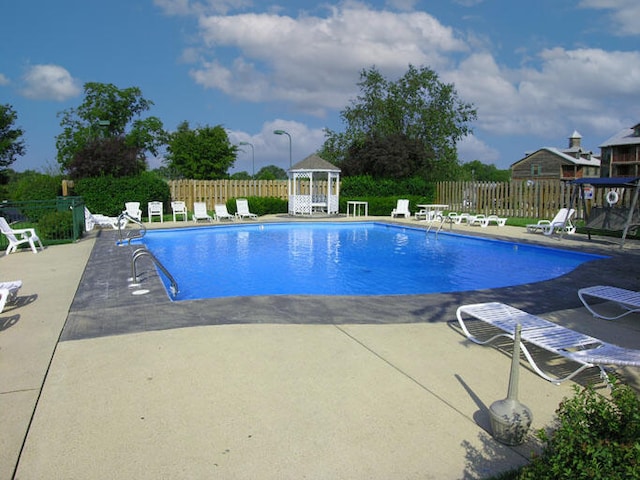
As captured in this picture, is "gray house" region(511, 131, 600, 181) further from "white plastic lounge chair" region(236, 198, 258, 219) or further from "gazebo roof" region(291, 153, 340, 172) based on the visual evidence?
"white plastic lounge chair" region(236, 198, 258, 219)

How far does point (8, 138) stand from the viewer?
29391mm

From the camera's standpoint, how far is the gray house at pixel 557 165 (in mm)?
57594

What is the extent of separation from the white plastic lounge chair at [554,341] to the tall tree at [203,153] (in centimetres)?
2817

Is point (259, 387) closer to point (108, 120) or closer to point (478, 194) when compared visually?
point (478, 194)

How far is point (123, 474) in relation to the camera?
→ 2.35 m

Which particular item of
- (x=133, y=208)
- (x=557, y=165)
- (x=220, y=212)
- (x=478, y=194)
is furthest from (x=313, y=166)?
(x=557, y=165)

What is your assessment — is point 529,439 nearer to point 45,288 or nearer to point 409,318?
point 409,318

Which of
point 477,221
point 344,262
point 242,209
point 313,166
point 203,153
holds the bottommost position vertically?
point 344,262

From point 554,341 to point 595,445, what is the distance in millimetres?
1990

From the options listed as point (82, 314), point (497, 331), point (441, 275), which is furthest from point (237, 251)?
point (497, 331)

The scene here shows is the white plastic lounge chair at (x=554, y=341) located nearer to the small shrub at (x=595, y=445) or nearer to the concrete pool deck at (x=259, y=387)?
the concrete pool deck at (x=259, y=387)

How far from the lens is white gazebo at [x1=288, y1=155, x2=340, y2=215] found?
21484 mm

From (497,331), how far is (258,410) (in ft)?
9.59

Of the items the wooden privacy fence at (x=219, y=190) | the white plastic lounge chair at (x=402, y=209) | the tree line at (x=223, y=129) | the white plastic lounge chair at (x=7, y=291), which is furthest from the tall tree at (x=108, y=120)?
the white plastic lounge chair at (x=7, y=291)
